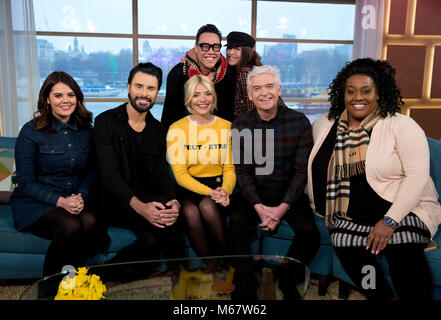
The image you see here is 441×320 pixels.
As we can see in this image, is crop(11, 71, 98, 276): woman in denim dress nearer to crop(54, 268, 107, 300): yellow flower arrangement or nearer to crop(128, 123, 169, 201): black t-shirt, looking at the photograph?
crop(128, 123, 169, 201): black t-shirt

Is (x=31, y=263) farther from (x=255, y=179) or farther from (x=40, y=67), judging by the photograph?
(x=40, y=67)

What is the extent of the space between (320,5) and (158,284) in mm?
4599

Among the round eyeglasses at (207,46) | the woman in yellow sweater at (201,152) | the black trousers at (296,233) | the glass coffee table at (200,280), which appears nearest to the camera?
the glass coffee table at (200,280)

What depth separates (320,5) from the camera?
5055 mm

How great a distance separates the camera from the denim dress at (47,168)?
6.27ft

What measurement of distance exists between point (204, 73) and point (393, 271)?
1534 mm

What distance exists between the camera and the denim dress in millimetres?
1910

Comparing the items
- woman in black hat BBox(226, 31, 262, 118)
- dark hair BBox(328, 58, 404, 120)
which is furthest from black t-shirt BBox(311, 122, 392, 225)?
woman in black hat BBox(226, 31, 262, 118)

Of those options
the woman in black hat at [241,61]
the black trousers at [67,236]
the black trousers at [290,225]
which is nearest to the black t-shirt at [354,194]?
the black trousers at [290,225]

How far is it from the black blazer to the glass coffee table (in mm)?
500

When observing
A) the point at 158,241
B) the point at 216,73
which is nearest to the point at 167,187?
the point at 158,241

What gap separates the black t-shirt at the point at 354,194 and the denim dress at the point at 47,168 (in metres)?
1.21

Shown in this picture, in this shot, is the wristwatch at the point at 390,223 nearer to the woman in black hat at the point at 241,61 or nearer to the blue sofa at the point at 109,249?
the blue sofa at the point at 109,249

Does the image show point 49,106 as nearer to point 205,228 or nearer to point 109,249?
point 109,249
